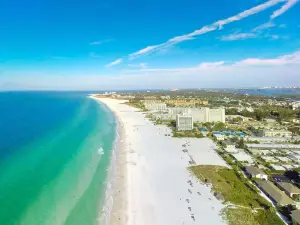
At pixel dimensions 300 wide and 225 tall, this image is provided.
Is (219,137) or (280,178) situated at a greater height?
(219,137)

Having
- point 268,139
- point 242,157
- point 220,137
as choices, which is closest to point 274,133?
point 268,139

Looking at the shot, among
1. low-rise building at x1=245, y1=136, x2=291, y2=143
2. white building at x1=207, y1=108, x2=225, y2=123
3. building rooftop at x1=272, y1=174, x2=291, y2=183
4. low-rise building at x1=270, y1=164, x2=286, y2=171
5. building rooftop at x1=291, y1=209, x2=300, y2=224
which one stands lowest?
low-rise building at x1=245, y1=136, x2=291, y2=143

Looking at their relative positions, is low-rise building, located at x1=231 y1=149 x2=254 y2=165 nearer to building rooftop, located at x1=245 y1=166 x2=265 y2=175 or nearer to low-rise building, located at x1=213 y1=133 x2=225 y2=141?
building rooftop, located at x1=245 y1=166 x2=265 y2=175

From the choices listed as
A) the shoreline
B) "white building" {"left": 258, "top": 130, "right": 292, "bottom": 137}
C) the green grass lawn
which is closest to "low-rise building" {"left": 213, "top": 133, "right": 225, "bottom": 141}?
"white building" {"left": 258, "top": 130, "right": 292, "bottom": 137}

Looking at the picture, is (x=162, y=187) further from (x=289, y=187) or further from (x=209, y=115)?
(x=209, y=115)

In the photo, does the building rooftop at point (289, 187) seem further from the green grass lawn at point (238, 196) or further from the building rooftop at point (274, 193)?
the green grass lawn at point (238, 196)

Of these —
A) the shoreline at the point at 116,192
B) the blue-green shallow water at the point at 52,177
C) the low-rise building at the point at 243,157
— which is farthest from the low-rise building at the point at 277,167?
the blue-green shallow water at the point at 52,177
